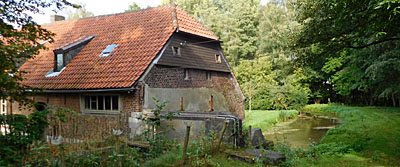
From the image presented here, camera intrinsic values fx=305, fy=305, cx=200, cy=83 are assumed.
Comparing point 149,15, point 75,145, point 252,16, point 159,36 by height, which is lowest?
point 75,145

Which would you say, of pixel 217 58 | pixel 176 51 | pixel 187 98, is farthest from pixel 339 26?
pixel 217 58

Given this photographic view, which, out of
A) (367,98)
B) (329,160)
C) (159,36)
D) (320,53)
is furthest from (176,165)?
(367,98)

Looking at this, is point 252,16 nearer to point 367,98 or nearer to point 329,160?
point 367,98

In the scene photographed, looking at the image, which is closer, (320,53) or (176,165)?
(176,165)

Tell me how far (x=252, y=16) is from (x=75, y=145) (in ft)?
122

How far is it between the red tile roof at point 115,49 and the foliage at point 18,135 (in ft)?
20.8

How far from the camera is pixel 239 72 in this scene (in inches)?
1298

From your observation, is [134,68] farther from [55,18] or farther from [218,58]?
[55,18]

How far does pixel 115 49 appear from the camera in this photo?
51.3 ft

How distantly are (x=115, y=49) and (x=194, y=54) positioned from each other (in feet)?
13.7

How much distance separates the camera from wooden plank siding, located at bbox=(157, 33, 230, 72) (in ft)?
49.0

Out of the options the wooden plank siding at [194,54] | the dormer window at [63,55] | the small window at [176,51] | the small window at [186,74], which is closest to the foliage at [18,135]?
the wooden plank siding at [194,54]

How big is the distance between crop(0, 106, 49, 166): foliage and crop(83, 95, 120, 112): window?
7.23 m

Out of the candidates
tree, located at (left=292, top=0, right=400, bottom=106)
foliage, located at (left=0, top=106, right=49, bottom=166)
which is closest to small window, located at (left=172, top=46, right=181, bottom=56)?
tree, located at (left=292, top=0, right=400, bottom=106)
